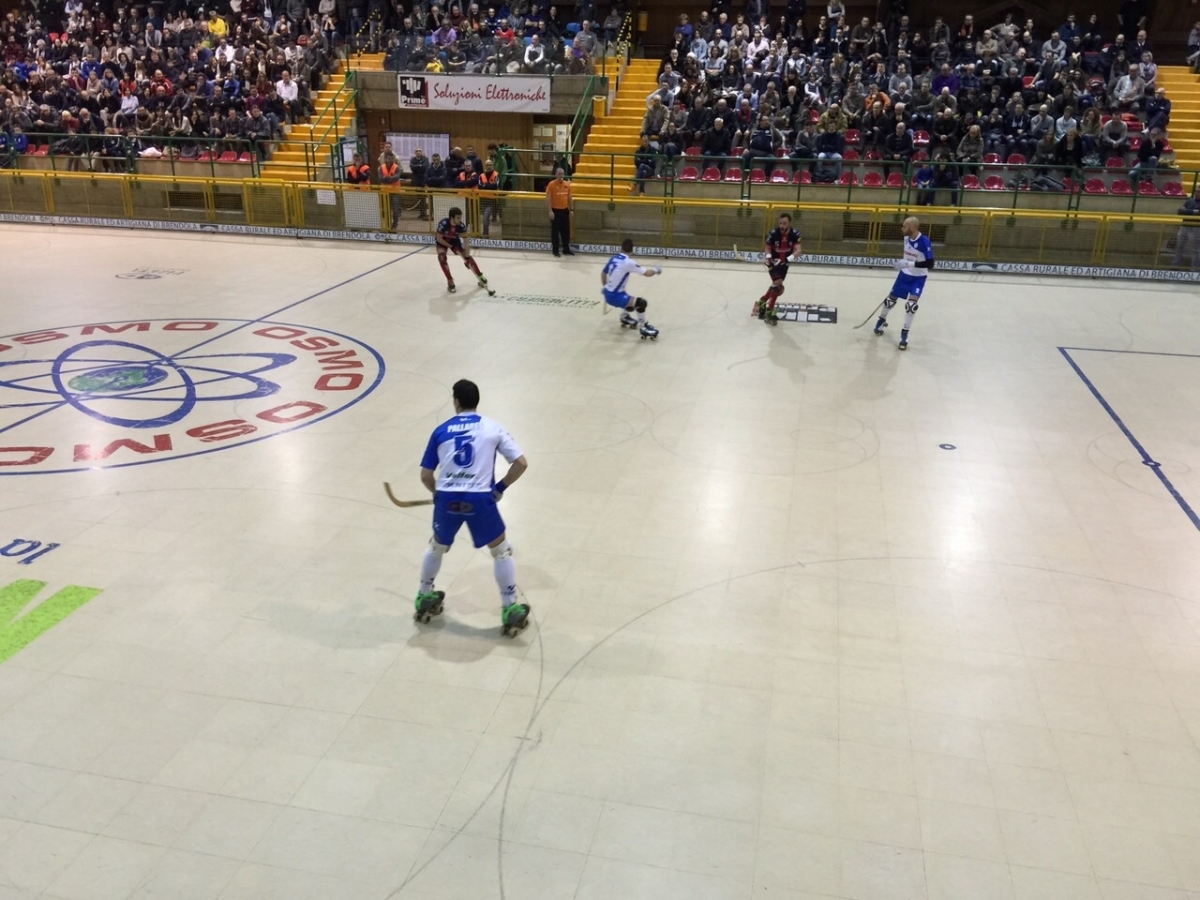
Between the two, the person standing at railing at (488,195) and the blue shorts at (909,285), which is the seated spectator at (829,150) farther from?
the blue shorts at (909,285)

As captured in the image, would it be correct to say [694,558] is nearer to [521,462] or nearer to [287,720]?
[521,462]

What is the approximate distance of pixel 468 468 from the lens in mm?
6066

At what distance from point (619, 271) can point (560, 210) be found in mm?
6269

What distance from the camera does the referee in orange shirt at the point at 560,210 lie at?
1897cm

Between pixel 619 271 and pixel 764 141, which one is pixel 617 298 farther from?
pixel 764 141

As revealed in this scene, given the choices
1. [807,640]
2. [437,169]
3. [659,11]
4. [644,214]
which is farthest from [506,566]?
[659,11]

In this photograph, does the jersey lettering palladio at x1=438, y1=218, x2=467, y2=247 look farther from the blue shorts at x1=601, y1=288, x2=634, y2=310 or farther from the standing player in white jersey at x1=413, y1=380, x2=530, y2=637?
the standing player in white jersey at x1=413, y1=380, x2=530, y2=637

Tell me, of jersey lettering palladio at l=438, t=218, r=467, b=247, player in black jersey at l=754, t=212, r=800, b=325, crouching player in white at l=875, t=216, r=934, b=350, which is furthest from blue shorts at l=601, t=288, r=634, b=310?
crouching player in white at l=875, t=216, r=934, b=350

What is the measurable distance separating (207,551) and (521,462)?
3.14 meters

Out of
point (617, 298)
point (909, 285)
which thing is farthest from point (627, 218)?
point (909, 285)

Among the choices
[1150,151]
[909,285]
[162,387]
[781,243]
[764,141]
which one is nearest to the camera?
[162,387]

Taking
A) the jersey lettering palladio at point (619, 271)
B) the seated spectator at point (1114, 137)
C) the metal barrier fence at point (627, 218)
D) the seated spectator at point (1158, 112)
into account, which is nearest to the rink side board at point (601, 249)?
the metal barrier fence at point (627, 218)

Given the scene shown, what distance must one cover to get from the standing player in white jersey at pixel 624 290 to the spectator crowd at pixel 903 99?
7.48 meters

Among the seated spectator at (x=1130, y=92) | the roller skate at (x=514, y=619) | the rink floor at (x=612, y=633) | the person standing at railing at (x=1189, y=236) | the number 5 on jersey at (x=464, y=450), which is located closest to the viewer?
the rink floor at (x=612, y=633)
